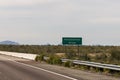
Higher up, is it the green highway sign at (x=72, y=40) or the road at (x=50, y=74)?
the green highway sign at (x=72, y=40)

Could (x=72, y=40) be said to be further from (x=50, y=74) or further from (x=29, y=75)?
(x=29, y=75)

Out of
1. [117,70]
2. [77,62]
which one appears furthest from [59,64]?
[117,70]

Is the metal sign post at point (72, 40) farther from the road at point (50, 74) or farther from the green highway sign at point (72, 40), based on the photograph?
the road at point (50, 74)

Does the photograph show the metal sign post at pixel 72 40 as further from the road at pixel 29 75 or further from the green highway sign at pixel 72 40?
the road at pixel 29 75

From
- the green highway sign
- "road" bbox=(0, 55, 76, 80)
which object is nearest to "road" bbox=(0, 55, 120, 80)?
"road" bbox=(0, 55, 76, 80)

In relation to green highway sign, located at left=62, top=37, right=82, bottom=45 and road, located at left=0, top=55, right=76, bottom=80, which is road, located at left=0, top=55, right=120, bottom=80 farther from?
green highway sign, located at left=62, top=37, right=82, bottom=45

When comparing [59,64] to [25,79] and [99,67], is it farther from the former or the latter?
[25,79]

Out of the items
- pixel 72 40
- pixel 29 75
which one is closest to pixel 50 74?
pixel 29 75

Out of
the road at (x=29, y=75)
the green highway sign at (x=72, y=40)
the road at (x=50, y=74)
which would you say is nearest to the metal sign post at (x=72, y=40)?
the green highway sign at (x=72, y=40)

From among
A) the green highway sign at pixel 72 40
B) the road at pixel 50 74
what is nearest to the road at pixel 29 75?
the road at pixel 50 74

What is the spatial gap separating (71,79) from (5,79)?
3500 mm

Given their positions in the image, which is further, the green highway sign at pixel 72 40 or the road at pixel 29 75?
the green highway sign at pixel 72 40

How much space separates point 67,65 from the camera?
36688mm

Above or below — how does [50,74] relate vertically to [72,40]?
below
